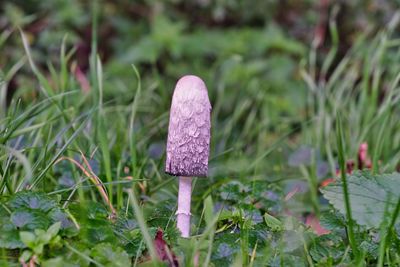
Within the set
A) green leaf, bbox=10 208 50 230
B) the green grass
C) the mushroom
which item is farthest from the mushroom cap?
green leaf, bbox=10 208 50 230

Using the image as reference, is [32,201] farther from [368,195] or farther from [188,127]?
[368,195]

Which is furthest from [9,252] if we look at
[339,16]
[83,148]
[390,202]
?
[339,16]

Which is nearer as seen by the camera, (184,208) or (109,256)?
(109,256)

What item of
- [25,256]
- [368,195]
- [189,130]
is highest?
[189,130]

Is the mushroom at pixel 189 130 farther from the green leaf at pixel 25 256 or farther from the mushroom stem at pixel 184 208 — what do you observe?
the green leaf at pixel 25 256

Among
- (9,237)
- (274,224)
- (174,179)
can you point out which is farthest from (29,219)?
(174,179)

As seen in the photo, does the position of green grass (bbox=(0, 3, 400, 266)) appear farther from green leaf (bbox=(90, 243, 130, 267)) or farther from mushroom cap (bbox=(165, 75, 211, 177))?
mushroom cap (bbox=(165, 75, 211, 177))
